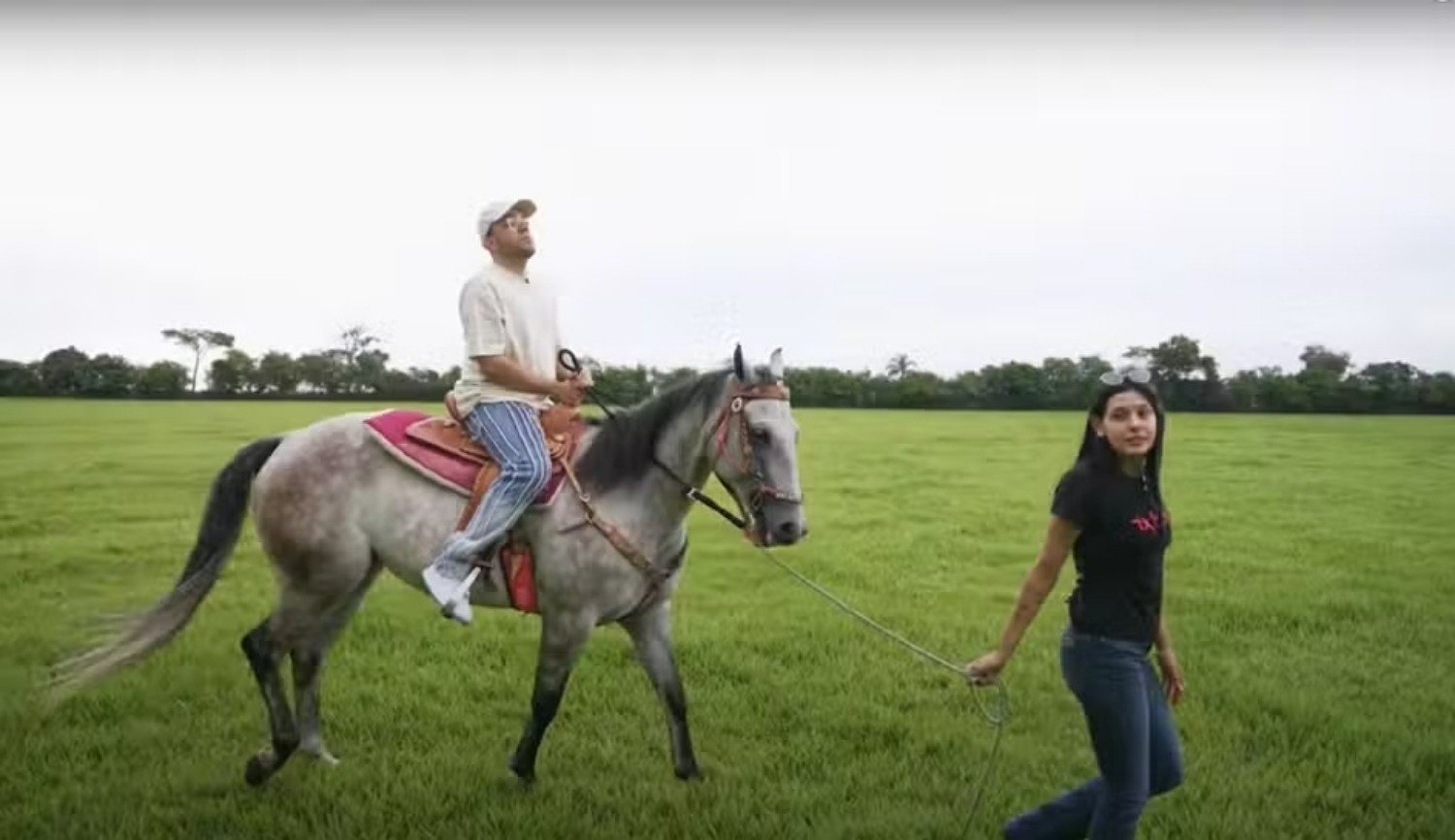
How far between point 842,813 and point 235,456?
288cm

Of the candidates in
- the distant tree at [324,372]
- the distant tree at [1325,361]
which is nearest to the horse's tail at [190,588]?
the distant tree at [324,372]

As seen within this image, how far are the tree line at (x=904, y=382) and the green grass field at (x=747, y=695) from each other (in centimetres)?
34

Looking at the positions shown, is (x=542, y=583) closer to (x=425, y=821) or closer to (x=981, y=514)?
(x=425, y=821)

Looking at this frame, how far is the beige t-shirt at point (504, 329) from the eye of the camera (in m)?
3.62

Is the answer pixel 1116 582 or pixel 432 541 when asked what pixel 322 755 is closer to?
pixel 432 541

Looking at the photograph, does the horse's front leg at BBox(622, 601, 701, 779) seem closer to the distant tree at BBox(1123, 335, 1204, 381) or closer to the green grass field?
the green grass field

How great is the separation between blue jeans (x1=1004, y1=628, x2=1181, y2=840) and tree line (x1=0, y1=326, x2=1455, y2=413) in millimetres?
5663

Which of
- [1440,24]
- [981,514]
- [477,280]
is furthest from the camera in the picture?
[981,514]

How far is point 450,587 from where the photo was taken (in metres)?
3.57

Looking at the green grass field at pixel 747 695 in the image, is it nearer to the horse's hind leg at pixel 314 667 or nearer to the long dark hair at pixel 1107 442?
the horse's hind leg at pixel 314 667

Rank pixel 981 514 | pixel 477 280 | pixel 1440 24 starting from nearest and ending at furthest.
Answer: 1. pixel 477 280
2. pixel 1440 24
3. pixel 981 514

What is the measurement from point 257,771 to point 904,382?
864 centimetres

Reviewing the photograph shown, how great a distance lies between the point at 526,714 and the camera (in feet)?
16.2

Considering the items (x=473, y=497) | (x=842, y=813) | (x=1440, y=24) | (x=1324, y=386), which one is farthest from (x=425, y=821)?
(x=1324, y=386)
